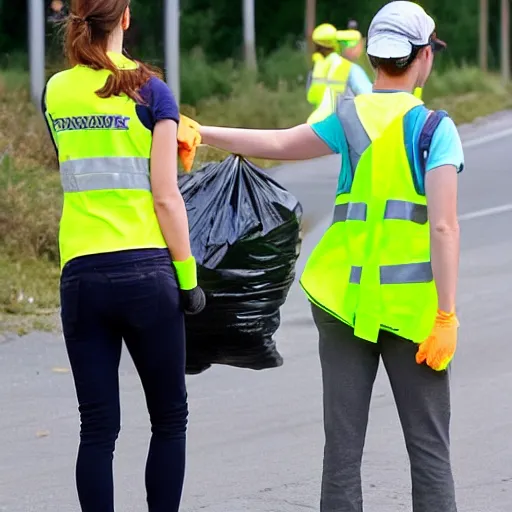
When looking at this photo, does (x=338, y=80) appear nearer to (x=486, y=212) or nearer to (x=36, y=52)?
(x=486, y=212)

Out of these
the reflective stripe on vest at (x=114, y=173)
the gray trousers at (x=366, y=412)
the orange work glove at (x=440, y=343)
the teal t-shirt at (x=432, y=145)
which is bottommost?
the gray trousers at (x=366, y=412)

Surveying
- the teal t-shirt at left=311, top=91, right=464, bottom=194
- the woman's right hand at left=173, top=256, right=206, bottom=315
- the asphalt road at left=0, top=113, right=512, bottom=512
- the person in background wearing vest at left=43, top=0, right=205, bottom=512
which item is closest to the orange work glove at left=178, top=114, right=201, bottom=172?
the person in background wearing vest at left=43, top=0, right=205, bottom=512

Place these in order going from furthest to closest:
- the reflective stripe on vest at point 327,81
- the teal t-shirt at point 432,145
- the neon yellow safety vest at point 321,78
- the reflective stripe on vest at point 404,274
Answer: the neon yellow safety vest at point 321,78 < the reflective stripe on vest at point 327,81 < the reflective stripe on vest at point 404,274 < the teal t-shirt at point 432,145

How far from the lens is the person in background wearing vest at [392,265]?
149 inches

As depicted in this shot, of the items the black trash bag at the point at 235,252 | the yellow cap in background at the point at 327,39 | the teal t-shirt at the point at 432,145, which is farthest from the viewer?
the yellow cap in background at the point at 327,39

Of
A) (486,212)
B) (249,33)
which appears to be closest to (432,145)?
(486,212)

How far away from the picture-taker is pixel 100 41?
12.8 feet

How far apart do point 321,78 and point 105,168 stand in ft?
30.1

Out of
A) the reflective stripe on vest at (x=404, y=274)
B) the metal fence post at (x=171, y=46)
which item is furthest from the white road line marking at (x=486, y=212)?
the reflective stripe on vest at (x=404, y=274)

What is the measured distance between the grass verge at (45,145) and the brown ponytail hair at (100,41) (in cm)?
453

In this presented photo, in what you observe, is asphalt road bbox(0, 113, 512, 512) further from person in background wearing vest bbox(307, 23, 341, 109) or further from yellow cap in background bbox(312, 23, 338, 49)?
yellow cap in background bbox(312, 23, 338, 49)

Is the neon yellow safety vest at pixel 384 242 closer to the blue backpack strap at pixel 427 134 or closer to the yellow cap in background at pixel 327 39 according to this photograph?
the blue backpack strap at pixel 427 134

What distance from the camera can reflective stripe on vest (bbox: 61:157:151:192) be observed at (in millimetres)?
3863

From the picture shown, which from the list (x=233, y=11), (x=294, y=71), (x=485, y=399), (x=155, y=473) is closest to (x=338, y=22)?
(x=233, y=11)
